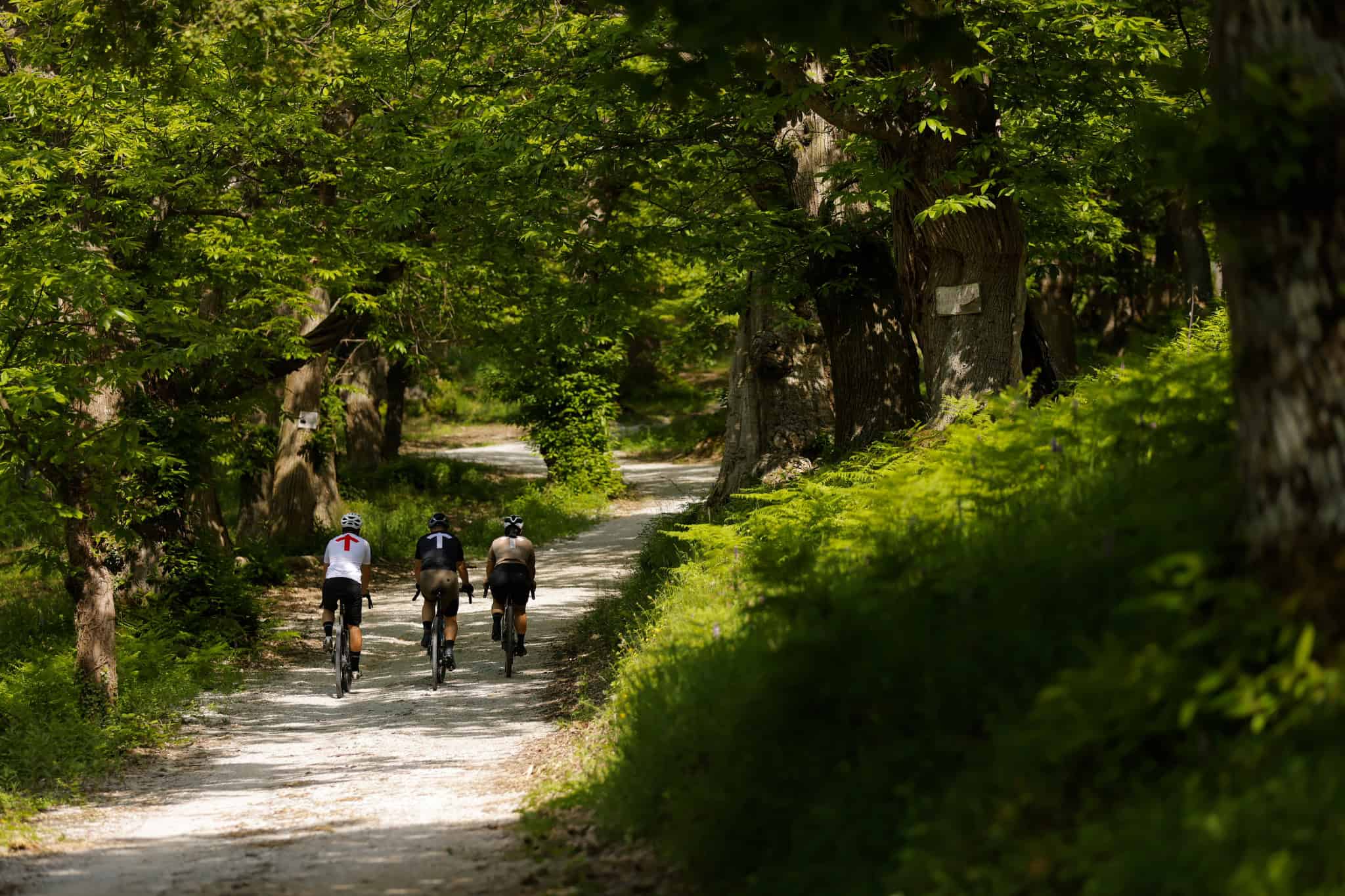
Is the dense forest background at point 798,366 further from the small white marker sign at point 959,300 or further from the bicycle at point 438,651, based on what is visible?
the bicycle at point 438,651

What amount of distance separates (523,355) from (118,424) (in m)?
16.3

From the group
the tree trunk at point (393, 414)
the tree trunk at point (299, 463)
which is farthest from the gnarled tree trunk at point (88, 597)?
the tree trunk at point (393, 414)

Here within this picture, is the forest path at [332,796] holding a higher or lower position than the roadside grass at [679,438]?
lower

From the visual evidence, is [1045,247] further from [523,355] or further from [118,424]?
[523,355]

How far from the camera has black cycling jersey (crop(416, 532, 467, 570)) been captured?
47.6 ft

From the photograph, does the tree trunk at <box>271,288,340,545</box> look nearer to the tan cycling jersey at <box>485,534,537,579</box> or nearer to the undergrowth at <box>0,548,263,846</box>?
the undergrowth at <box>0,548,263,846</box>

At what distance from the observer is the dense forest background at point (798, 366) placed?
4418mm

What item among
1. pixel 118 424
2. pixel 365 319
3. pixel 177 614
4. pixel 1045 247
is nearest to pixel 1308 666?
pixel 118 424

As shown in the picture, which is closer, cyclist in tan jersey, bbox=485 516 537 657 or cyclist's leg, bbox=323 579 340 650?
cyclist's leg, bbox=323 579 340 650

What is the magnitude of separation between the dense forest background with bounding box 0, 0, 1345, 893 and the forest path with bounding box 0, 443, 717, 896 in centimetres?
72

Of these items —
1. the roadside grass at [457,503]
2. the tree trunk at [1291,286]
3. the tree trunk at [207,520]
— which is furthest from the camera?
the roadside grass at [457,503]

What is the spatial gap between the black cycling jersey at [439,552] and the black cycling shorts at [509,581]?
422 mm

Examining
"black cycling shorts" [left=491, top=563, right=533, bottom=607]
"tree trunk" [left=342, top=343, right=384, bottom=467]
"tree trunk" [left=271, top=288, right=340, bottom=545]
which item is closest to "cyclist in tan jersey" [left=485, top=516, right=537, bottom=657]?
"black cycling shorts" [left=491, top=563, right=533, bottom=607]

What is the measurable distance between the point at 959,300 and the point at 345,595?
6.71 metres
